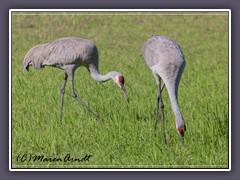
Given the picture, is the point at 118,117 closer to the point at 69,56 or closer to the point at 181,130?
the point at 181,130

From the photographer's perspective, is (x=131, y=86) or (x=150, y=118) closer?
(x=150, y=118)

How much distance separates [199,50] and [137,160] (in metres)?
7.24

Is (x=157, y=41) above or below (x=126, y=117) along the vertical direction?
above

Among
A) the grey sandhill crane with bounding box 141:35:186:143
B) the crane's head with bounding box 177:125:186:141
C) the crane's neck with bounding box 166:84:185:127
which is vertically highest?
the grey sandhill crane with bounding box 141:35:186:143

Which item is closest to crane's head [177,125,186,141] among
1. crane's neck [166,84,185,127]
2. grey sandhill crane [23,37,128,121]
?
crane's neck [166,84,185,127]

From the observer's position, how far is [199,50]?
48.2 ft

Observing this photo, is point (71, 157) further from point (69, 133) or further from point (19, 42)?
point (19, 42)

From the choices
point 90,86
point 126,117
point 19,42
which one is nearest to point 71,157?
point 126,117

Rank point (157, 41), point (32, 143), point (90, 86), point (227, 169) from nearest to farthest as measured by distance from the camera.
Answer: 1. point (227, 169)
2. point (32, 143)
3. point (157, 41)
4. point (90, 86)

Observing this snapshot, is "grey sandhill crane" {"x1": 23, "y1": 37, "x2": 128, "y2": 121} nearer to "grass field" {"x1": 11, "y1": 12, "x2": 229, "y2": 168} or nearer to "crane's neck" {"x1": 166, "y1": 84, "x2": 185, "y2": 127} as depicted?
"grass field" {"x1": 11, "y1": 12, "x2": 229, "y2": 168}

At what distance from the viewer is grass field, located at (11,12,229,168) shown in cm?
791

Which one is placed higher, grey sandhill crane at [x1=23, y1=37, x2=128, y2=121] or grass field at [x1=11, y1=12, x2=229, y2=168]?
grey sandhill crane at [x1=23, y1=37, x2=128, y2=121]

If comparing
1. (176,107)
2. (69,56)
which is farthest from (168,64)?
(69,56)

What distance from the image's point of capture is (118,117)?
888 centimetres
